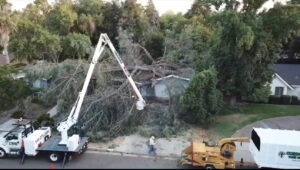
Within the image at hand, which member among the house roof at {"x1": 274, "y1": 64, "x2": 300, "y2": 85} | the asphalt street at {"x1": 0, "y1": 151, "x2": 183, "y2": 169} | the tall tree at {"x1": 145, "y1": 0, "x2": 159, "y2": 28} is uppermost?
the tall tree at {"x1": 145, "y1": 0, "x2": 159, "y2": 28}

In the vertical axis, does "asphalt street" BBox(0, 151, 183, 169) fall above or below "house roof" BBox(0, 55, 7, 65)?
below

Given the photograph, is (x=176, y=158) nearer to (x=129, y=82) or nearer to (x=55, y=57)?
(x=129, y=82)

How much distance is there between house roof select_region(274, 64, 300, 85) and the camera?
1033 inches

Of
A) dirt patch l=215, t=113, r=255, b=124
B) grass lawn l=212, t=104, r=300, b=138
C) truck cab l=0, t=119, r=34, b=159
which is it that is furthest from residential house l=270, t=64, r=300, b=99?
truck cab l=0, t=119, r=34, b=159

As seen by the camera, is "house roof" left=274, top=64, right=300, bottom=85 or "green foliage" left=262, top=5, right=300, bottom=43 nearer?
"green foliage" left=262, top=5, right=300, bottom=43

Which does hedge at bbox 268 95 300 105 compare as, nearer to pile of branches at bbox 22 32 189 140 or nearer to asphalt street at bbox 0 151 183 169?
pile of branches at bbox 22 32 189 140

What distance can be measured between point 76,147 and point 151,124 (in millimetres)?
5621

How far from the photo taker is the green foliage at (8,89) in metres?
17.0

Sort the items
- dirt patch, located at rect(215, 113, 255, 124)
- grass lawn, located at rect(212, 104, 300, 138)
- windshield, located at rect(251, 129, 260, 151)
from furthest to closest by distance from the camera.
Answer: dirt patch, located at rect(215, 113, 255, 124) → grass lawn, located at rect(212, 104, 300, 138) → windshield, located at rect(251, 129, 260, 151)

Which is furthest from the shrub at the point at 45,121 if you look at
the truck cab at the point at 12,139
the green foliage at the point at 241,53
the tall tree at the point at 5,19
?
the tall tree at the point at 5,19

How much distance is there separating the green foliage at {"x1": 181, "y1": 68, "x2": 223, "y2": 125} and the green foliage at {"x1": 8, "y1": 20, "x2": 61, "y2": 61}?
13374 mm

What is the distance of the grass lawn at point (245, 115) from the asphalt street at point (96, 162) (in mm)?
5612

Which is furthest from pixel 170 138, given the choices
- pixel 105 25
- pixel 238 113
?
pixel 105 25

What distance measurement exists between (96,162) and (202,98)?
26.1 ft
